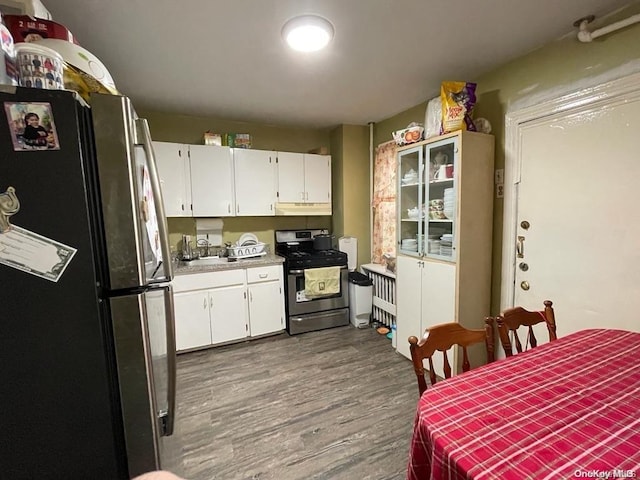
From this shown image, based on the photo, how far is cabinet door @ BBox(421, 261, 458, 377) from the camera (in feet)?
7.21

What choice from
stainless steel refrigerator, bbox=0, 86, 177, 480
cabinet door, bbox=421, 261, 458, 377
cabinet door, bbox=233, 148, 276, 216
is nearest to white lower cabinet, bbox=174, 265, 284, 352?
cabinet door, bbox=233, 148, 276, 216

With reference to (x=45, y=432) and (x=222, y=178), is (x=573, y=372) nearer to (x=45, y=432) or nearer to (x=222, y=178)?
(x=45, y=432)

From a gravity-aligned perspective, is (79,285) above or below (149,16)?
below

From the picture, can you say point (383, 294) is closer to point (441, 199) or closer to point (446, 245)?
point (446, 245)

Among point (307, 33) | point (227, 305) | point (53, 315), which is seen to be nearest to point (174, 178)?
point (227, 305)

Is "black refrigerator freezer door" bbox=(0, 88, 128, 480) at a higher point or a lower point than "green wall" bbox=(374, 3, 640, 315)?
lower

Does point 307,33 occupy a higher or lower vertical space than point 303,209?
higher

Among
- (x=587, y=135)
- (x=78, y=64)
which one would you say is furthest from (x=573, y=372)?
(x=78, y=64)

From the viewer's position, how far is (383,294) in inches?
130

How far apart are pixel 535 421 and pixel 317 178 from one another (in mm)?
3111

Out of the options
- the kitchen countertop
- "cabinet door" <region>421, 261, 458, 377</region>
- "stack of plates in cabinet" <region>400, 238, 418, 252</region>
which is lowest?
"cabinet door" <region>421, 261, 458, 377</region>

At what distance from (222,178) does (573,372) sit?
3.06m

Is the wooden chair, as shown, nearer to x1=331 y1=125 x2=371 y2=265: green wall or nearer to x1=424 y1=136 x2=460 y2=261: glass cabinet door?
x1=424 y1=136 x2=460 y2=261: glass cabinet door

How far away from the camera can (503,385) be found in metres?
0.97
